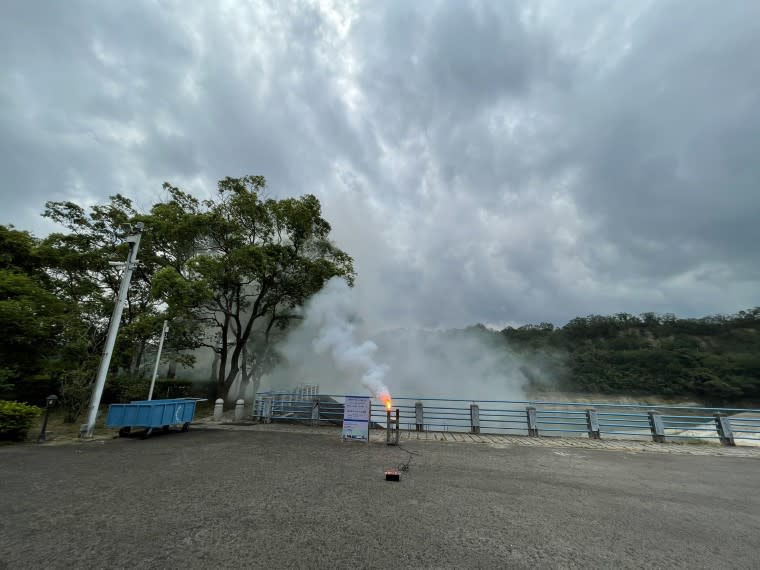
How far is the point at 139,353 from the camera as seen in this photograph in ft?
72.8

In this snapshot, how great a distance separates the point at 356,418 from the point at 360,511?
6405mm

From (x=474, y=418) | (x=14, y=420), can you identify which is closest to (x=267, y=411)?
(x=14, y=420)

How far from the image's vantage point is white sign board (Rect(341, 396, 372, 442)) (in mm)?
11164

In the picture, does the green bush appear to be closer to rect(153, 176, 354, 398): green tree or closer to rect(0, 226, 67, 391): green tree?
rect(0, 226, 67, 391): green tree

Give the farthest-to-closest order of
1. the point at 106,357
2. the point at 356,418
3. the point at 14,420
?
the point at 106,357 < the point at 356,418 < the point at 14,420

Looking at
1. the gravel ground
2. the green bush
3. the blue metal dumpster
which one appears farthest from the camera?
the blue metal dumpster

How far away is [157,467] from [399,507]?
6099mm

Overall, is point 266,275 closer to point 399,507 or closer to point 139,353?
point 139,353

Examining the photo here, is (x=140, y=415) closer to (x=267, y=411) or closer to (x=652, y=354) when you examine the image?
(x=267, y=411)

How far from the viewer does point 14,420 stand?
390 inches

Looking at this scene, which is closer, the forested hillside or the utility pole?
the utility pole

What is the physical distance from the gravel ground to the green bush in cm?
135

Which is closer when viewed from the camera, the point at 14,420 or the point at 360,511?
the point at 360,511

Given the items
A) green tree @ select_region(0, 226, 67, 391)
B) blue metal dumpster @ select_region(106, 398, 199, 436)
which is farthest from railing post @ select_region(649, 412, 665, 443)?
green tree @ select_region(0, 226, 67, 391)
